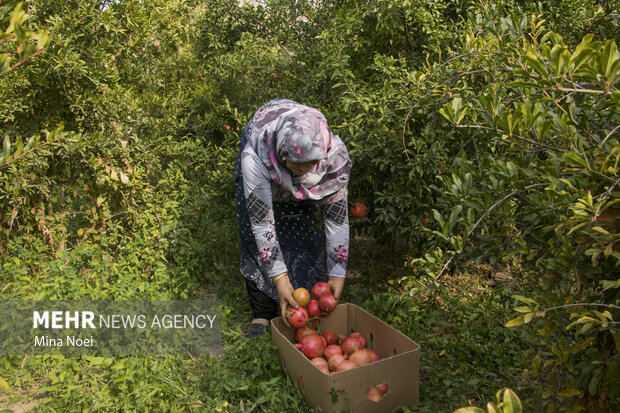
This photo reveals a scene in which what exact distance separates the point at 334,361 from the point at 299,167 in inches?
41.9

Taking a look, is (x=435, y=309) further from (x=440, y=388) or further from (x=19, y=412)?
(x=19, y=412)

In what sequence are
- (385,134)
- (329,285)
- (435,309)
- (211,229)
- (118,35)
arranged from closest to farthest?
(329,285) → (385,134) → (435,309) → (118,35) → (211,229)

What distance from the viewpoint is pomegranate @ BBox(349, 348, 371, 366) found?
282 centimetres

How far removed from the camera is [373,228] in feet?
12.9

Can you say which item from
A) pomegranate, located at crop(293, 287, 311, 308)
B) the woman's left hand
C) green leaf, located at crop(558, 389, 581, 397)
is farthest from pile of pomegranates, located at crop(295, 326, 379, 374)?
green leaf, located at crop(558, 389, 581, 397)

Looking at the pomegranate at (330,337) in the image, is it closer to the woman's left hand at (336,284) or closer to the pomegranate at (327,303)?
the pomegranate at (327,303)

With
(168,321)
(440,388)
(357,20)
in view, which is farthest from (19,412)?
(357,20)

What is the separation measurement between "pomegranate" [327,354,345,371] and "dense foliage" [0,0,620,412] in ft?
0.78

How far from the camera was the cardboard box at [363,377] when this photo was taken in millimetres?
2494

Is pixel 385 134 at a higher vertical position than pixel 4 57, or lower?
lower

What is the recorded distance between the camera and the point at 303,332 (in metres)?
3.07

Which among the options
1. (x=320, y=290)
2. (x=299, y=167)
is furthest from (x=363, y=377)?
(x=299, y=167)

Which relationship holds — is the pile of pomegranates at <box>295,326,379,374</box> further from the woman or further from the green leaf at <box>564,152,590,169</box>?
the green leaf at <box>564,152,590,169</box>

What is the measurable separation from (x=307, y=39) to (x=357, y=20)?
4.03 feet
